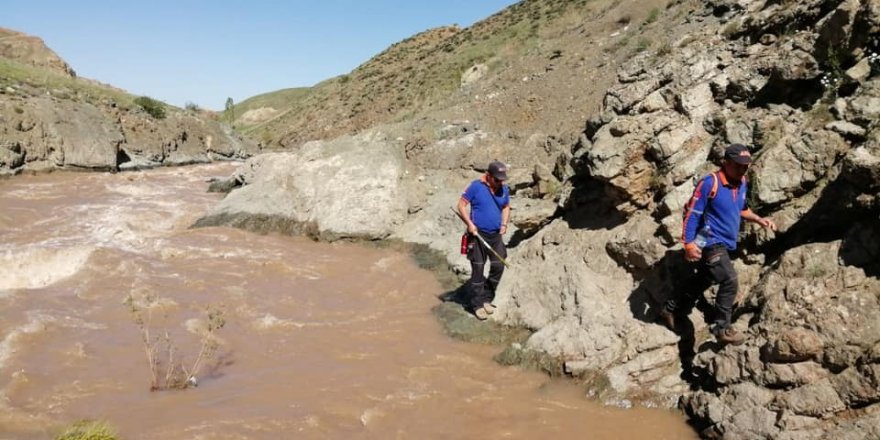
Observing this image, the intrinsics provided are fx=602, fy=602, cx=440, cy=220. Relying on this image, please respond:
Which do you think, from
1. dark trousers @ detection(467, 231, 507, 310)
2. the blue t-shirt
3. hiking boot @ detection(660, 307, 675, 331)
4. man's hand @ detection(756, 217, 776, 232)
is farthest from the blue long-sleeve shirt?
dark trousers @ detection(467, 231, 507, 310)

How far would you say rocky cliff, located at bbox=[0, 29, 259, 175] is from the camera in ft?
70.2

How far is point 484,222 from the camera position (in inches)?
292

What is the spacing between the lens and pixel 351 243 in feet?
39.3

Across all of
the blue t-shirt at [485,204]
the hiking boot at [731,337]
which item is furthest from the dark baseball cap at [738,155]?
the blue t-shirt at [485,204]

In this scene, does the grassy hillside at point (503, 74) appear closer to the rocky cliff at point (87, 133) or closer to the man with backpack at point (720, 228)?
the man with backpack at point (720, 228)

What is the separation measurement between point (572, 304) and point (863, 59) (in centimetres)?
381

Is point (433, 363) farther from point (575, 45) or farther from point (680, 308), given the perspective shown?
point (575, 45)

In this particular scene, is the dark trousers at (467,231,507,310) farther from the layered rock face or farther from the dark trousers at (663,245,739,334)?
the layered rock face

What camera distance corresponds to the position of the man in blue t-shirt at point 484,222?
7305 millimetres

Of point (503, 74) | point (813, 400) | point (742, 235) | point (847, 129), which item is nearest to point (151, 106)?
point (503, 74)

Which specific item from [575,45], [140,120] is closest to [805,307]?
[575,45]

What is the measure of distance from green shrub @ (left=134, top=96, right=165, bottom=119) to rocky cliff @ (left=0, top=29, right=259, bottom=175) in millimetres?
474

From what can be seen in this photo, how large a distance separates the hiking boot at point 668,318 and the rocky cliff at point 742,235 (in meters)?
0.08

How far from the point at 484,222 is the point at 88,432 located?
4.67 m
